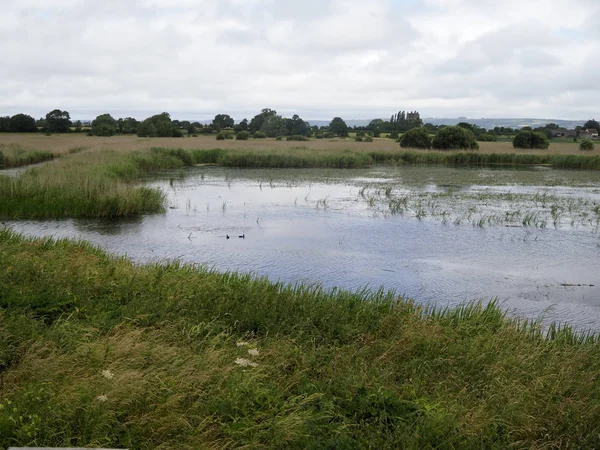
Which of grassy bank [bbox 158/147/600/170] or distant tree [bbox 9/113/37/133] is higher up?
distant tree [bbox 9/113/37/133]

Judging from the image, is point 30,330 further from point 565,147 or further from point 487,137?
point 487,137

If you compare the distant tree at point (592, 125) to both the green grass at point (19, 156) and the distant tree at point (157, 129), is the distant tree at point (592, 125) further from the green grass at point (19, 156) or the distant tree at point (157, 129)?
the green grass at point (19, 156)

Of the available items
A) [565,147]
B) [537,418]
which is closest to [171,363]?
[537,418]

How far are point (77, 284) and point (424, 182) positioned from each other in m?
21.9

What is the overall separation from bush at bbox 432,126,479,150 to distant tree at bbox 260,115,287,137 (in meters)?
27.2

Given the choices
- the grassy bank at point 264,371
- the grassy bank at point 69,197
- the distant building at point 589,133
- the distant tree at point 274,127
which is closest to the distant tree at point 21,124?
the distant tree at point 274,127

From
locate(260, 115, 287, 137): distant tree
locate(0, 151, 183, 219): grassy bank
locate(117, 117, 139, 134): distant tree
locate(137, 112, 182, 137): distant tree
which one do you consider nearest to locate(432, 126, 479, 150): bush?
locate(137, 112, 182, 137): distant tree

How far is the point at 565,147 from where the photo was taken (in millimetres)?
43438

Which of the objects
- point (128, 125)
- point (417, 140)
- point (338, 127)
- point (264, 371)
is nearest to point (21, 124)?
point (128, 125)

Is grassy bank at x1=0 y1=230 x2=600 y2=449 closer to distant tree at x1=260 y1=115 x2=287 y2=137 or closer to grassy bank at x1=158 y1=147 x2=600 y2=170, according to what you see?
grassy bank at x1=158 y1=147 x2=600 y2=170

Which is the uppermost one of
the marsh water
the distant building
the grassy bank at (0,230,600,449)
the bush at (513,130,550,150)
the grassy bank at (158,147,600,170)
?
the distant building

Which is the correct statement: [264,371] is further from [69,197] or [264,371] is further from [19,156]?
[19,156]

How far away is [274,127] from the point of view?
68062 mm

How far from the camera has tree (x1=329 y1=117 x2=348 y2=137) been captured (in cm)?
7260
